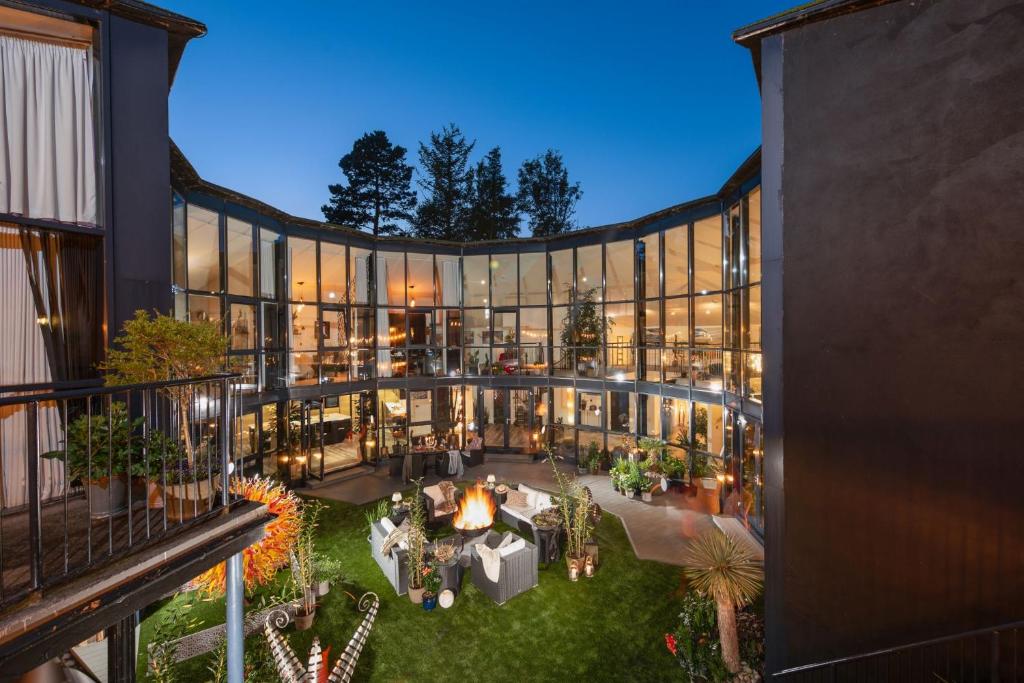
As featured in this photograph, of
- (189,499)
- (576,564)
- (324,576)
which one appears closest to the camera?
(189,499)

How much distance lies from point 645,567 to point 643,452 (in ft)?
17.4

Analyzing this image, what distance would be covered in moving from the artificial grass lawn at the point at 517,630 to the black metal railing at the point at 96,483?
11.3 feet

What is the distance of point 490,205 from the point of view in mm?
27719

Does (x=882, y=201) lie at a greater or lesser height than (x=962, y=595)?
greater

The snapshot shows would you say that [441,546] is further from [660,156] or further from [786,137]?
[660,156]

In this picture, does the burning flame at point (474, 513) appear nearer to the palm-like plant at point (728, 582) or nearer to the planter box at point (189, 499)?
the palm-like plant at point (728, 582)

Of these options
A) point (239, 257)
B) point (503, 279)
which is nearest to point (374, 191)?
point (503, 279)

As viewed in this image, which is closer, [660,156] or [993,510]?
[993,510]

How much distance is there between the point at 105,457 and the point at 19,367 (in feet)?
6.75

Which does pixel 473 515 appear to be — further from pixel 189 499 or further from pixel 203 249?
pixel 203 249

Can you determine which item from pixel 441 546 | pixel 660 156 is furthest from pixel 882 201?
pixel 660 156

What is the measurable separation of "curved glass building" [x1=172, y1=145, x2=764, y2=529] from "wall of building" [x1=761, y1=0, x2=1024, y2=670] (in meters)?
4.40

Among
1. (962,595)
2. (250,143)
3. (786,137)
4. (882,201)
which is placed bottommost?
(962,595)

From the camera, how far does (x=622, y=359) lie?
1491 centimetres
